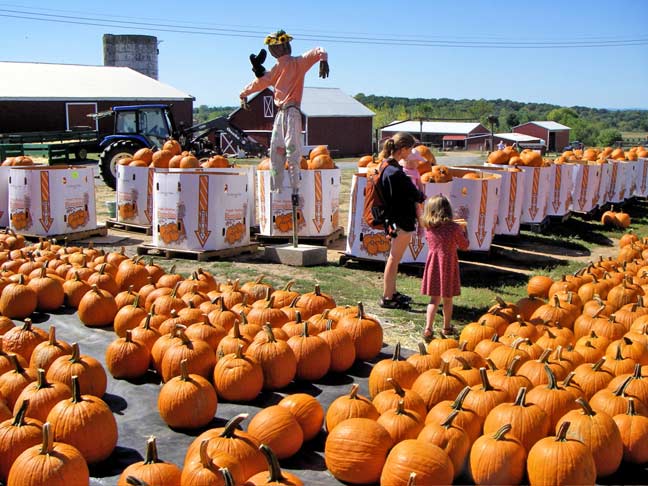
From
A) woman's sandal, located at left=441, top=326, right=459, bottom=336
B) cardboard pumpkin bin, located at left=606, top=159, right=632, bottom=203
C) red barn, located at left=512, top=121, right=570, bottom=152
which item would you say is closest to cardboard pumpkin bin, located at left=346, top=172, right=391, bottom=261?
woman's sandal, located at left=441, top=326, right=459, bottom=336

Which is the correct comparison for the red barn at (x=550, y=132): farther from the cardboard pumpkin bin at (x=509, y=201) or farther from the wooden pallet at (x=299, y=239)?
the wooden pallet at (x=299, y=239)

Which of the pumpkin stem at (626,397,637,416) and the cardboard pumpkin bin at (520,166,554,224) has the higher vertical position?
the cardboard pumpkin bin at (520,166,554,224)

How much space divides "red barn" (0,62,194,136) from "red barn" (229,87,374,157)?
4306 mm

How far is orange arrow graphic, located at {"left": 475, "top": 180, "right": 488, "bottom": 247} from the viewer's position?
9.59 m

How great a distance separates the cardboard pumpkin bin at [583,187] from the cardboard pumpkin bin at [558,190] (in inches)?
33.2

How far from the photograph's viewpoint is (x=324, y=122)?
155ft

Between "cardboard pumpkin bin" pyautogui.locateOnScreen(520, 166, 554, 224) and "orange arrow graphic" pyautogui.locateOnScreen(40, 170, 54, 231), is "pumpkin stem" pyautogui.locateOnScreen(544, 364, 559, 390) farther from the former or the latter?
"cardboard pumpkin bin" pyautogui.locateOnScreen(520, 166, 554, 224)

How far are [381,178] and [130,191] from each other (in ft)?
21.3

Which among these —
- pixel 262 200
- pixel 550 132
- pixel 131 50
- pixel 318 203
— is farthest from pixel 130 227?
pixel 550 132

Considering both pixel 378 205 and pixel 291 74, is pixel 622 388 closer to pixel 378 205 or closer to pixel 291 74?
pixel 378 205

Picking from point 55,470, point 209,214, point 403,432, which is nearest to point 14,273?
point 209,214

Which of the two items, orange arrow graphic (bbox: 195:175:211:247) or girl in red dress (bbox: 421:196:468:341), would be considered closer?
girl in red dress (bbox: 421:196:468:341)

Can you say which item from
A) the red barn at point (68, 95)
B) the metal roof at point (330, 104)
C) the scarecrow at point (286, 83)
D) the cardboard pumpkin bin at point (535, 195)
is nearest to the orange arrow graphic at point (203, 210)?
the scarecrow at point (286, 83)

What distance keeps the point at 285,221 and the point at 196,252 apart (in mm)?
1638
